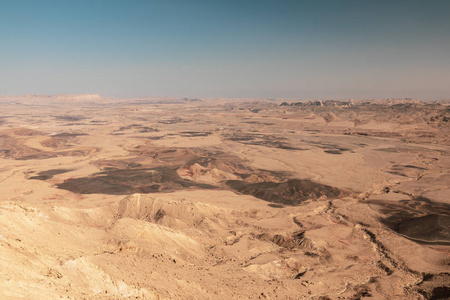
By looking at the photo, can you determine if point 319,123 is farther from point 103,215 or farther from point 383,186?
point 103,215

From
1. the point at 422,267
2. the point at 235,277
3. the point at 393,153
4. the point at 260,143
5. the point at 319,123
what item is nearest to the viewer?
the point at 235,277

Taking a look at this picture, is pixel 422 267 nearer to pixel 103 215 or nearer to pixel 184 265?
pixel 184 265

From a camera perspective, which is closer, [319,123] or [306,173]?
[306,173]

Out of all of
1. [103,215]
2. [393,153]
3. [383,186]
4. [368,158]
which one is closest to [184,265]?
[103,215]

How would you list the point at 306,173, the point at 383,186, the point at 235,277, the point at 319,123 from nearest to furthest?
1. the point at 235,277
2. the point at 383,186
3. the point at 306,173
4. the point at 319,123

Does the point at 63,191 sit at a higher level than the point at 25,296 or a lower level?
lower

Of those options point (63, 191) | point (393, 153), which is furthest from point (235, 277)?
point (393, 153)
